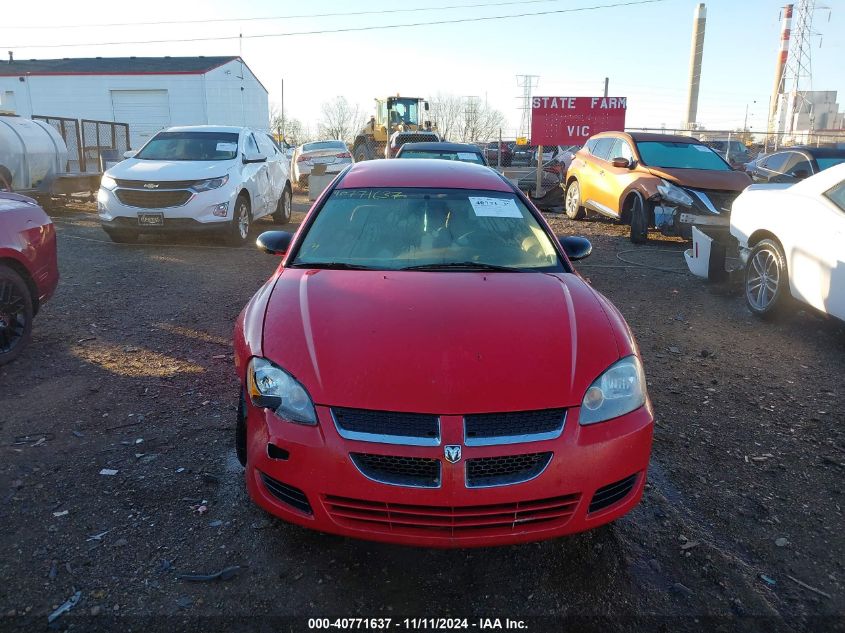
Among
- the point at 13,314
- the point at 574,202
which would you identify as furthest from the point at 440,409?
the point at 574,202

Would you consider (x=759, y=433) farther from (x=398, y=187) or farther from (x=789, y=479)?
(x=398, y=187)

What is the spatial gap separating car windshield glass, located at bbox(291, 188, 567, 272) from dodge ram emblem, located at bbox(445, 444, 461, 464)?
4.32 feet

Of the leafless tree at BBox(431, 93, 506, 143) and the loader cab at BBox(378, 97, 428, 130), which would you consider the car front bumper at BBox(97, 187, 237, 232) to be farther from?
the leafless tree at BBox(431, 93, 506, 143)

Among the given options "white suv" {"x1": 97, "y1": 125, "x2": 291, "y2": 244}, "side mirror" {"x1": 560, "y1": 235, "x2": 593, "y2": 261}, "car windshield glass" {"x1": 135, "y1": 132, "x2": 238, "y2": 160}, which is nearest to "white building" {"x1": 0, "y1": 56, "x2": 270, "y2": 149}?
"car windshield glass" {"x1": 135, "y1": 132, "x2": 238, "y2": 160}

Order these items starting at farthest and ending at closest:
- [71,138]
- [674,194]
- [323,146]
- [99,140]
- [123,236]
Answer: [323,146]
[99,140]
[71,138]
[123,236]
[674,194]

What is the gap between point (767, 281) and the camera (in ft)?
19.9

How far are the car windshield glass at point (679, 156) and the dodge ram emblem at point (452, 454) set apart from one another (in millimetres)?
9444

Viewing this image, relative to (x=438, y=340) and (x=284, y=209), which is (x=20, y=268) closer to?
(x=438, y=340)

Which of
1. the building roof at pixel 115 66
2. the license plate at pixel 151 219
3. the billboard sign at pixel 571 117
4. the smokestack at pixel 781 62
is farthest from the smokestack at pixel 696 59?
the license plate at pixel 151 219

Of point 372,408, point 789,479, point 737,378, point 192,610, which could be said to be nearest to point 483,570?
point 372,408

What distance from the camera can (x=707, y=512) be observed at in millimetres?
3014

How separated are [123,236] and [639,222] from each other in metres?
8.20

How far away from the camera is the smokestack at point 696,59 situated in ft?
202

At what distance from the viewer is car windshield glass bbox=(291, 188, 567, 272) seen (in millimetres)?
3400
